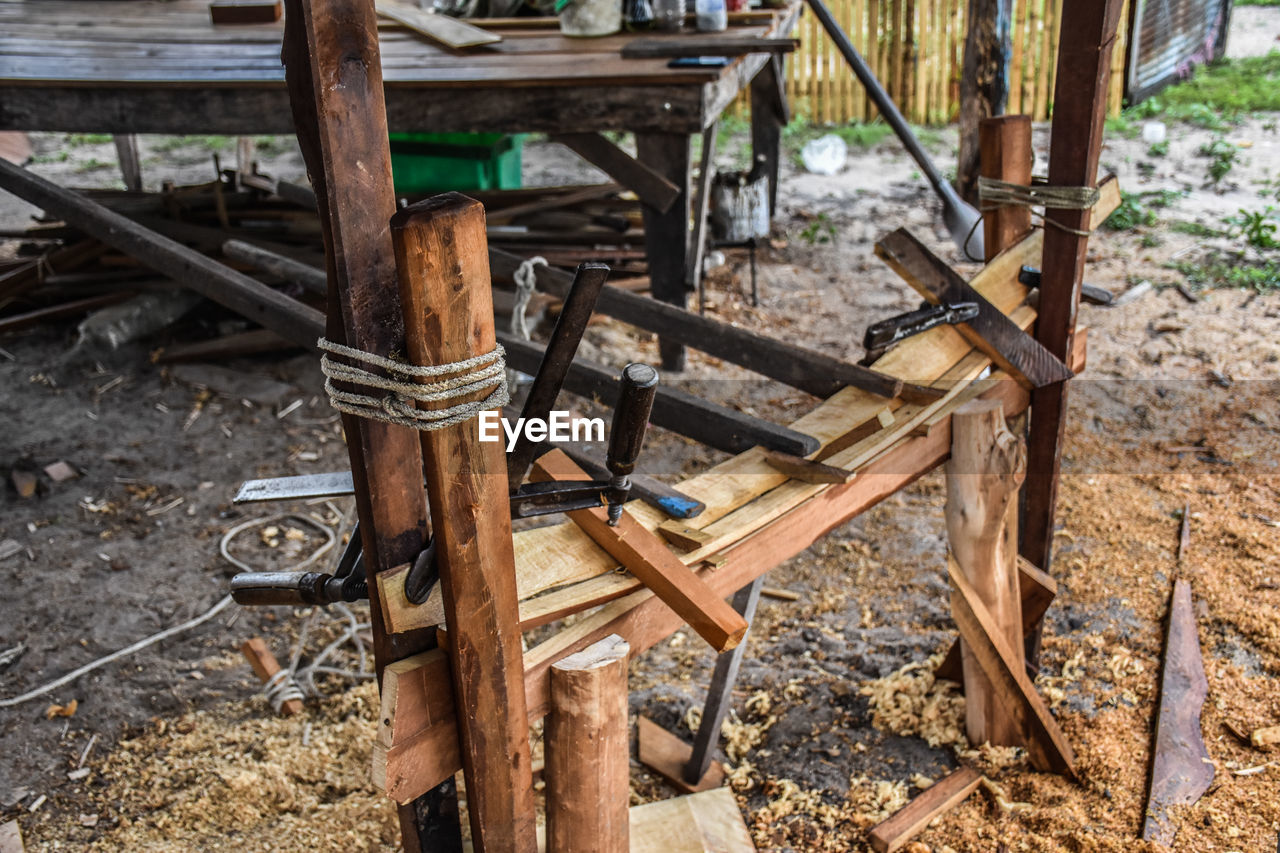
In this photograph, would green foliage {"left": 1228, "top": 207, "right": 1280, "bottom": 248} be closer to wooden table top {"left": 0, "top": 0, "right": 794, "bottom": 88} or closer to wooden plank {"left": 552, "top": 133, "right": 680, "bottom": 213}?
wooden table top {"left": 0, "top": 0, "right": 794, "bottom": 88}

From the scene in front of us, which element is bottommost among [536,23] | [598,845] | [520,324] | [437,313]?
[598,845]

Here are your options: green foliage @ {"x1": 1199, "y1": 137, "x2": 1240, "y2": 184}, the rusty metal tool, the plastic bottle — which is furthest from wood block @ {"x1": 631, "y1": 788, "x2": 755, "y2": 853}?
green foliage @ {"x1": 1199, "y1": 137, "x2": 1240, "y2": 184}

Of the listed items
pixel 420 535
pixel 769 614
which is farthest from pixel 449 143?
pixel 420 535

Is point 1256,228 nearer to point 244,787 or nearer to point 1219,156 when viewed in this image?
point 1219,156

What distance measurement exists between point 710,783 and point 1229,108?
960cm

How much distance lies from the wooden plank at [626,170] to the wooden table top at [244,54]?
1.14ft

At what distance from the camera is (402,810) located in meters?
1.95

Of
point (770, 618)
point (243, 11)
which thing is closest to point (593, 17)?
point (243, 11)

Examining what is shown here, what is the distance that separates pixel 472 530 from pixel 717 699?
1.54 metres

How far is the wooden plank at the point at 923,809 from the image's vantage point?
2676 mm

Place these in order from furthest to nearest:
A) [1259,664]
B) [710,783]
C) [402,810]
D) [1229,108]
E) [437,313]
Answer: [1229,108] → [1259,664] → [710,783] → [402,810] → [437,313]

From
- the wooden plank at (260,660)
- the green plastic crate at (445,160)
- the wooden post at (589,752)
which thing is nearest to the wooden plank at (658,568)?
the wooden post at (589,752)

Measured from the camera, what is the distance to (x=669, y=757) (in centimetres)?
307

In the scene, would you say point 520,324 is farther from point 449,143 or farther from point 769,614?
point 449,143
